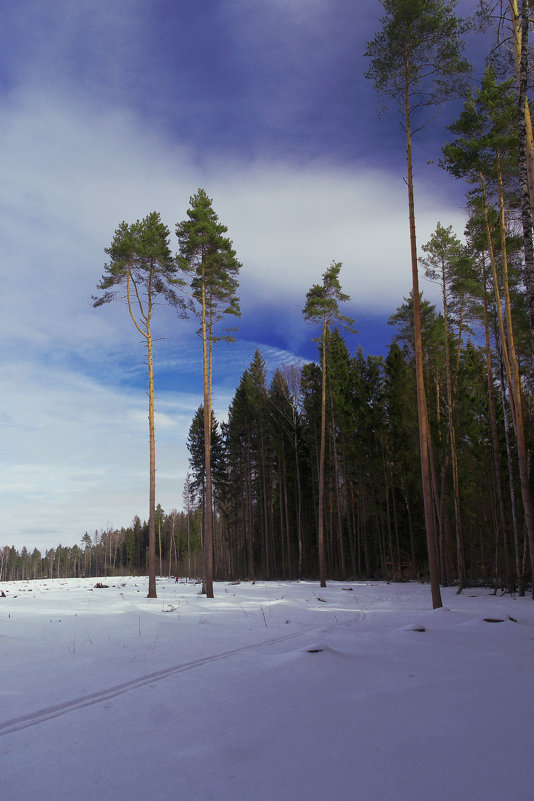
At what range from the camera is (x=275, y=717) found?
3.41 m

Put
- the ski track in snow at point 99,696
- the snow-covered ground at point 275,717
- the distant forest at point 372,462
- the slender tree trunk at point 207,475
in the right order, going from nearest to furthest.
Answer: the snow-covered ground at point 275,717
the ski track in snow at point 99,696
the slender tree trunk at point 207,475
the distant forest at point 372,462

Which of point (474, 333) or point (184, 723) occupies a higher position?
point (474, 333)

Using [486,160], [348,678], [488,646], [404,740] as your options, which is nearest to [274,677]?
[348,678]

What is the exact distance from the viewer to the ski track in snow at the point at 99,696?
357cm

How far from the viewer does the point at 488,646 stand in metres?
5.49

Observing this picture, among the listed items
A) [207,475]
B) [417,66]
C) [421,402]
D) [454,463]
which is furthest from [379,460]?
[417,66]

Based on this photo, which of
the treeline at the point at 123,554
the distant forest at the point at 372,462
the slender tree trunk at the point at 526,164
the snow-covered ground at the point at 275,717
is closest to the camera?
the snow-covered ground at the point at 275,717

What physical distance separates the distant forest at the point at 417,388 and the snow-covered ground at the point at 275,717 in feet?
18.2

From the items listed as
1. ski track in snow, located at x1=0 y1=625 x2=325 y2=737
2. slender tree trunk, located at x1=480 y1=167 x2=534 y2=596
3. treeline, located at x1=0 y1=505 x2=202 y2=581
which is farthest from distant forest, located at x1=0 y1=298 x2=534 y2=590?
treeline, located at x1=0 y1=505 x2=202 y2=581

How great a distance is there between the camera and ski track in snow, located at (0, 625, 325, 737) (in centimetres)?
357

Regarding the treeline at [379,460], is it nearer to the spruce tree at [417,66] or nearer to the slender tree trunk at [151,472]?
the spruce tree at [417,66]

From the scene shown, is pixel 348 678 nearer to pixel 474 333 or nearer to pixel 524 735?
pixel 524 735

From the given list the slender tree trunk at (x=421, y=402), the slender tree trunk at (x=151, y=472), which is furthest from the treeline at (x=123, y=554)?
the slender tree trunk at (x=421, y=402)

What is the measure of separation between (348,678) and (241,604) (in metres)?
8.81
